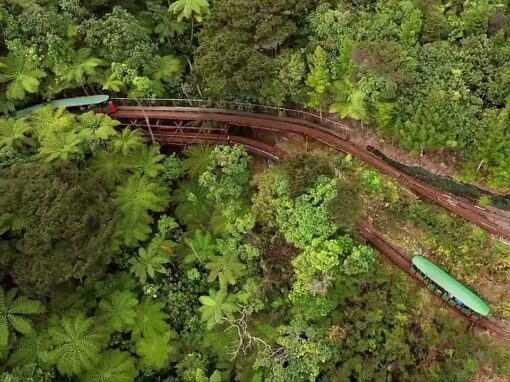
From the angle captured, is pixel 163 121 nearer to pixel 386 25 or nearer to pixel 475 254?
pixel 386 25

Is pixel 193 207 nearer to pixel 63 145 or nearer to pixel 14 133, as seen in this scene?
pixel 63 145

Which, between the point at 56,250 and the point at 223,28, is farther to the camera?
the point at 223,28

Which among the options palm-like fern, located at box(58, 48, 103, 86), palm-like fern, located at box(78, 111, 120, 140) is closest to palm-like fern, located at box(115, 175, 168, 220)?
palm-like fern, located at box(78, 111, 120, 140)

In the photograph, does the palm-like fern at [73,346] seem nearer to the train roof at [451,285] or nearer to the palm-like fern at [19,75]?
the palm-like fern at [19,75]

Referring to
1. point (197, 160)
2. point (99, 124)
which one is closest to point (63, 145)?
point (99, 124)

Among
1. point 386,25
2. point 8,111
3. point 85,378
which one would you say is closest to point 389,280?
point 386,25
